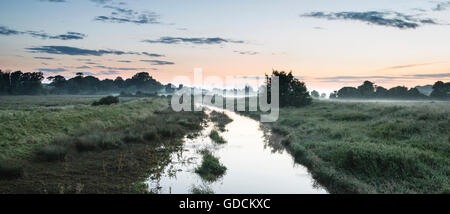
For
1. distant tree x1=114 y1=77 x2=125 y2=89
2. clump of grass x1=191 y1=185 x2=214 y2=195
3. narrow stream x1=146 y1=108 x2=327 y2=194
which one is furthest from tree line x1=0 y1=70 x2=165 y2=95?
clump of grass x1=191 y1=185 x2=214 y2=195

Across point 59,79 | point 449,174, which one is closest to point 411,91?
point 449,174

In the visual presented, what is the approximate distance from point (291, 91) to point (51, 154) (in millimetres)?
46375

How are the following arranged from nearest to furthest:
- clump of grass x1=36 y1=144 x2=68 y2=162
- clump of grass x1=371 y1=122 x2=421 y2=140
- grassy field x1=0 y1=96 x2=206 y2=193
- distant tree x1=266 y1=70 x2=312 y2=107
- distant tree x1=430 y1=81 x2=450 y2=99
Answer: grassy field x1=0 y1=96 x2=206 y2=193 < clump of grass x1=36 y1=144 x2=68 y2=162 < clump of grass x1=371 y1=122 x2=421 y2=140 < distant tree x1=266 y1=70 x2=312 y2=107 < distant tree x1=430 y1=81 x2=450 y2=99

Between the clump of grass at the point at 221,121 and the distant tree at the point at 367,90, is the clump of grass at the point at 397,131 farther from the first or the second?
the distant tree at the point at 367,90

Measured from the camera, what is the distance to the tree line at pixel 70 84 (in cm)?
9550

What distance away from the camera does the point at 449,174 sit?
1062cm

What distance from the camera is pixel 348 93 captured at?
320 ft

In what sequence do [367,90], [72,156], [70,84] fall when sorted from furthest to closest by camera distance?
[70,84] < [367,90] < [72,156]

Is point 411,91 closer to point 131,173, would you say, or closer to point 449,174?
point 449,174

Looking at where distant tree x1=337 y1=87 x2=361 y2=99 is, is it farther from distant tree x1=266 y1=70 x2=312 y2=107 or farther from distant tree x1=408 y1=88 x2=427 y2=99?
distant tree x1=266 y1=70 x2=312 y2=107

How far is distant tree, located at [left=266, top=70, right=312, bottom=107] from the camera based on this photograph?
52.2m

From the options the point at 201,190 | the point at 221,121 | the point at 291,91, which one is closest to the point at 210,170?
the point at 201,190

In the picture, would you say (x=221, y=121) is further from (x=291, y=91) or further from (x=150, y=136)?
(x=291, y=91)

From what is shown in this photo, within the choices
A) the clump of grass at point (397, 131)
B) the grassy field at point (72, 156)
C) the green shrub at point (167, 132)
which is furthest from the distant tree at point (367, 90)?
the grassy field at point (72, 156)
